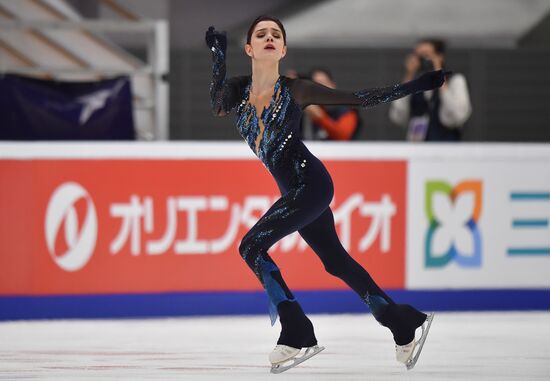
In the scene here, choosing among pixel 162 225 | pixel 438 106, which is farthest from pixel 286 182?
pixel 438 106

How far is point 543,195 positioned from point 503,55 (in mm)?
5026

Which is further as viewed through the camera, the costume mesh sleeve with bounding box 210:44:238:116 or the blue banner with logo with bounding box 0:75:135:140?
the blue banner with logo with bounding box 0:75:135:140

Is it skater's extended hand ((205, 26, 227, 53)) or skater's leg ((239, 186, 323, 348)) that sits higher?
skater's extended hand ((205, 26, 227, 53))

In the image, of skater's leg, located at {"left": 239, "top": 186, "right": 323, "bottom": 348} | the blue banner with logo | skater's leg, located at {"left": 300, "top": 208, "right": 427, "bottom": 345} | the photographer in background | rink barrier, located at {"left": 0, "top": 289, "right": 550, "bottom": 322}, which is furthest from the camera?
the photographer in background

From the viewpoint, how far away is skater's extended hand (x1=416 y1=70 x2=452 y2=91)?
13.7ft

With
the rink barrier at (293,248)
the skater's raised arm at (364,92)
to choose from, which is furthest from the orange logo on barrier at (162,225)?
the skater's raised arm at (364,92)

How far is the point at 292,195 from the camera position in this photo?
4309 millimetres

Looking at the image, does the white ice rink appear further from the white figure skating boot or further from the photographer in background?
the photographer in background

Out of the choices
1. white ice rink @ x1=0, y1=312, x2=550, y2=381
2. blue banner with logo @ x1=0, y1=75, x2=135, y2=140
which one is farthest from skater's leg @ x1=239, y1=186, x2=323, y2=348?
blue banner with logo @ x1=0, y1=75, x2=135, y2=140

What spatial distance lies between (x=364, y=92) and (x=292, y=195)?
1.47 feet

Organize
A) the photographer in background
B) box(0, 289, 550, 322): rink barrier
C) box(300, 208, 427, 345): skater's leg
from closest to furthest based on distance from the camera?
1. box(300, 208, 427, 345): skater's leg
2. box(0, 289, 550, 322): rink barrier
3. the photographer in background

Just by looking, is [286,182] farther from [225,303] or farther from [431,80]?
[225,303]

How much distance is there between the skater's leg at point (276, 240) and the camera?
428 centimetres

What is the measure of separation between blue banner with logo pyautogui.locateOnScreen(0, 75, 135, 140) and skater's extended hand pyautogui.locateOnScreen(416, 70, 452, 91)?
3.11m
